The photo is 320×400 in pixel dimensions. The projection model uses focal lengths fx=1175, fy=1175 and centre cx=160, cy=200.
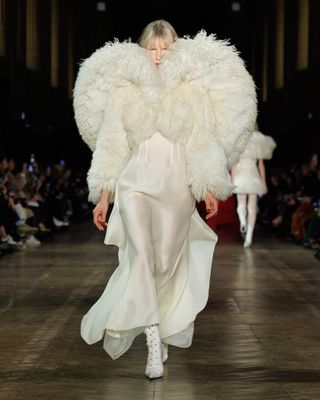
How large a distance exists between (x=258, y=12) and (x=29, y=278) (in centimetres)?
3891

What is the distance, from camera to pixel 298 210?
1762 centimetres

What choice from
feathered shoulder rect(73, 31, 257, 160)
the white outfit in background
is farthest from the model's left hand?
the white outfit in background

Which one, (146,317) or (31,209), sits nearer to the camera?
(146,317)

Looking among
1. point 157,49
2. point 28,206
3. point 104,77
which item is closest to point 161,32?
point 157,49

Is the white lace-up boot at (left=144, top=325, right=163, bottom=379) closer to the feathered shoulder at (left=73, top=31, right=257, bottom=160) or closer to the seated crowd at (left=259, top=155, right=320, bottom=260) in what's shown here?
the feathered shoulder at (left=73, top=31, right=257, bottom=160)

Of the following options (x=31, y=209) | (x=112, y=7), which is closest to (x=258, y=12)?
(x=112, y=7)

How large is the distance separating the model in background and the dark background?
6978 mm

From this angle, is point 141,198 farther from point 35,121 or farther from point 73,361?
point 35,121

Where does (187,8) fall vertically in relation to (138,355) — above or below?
above

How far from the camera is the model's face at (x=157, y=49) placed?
593 centimetres

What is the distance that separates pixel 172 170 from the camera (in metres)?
5.86

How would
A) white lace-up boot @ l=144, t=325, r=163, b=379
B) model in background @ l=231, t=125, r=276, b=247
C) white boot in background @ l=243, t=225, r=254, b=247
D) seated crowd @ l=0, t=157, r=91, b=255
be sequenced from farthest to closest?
model in background @ l=231, t=125, r=276, b=247 → white boot in background @ l=243, t=225, r=254, b=247 → seated crowd @ l=0, t=157, r=91, b=255 → white lace-up boot @ l=144, t=325, r=163, b=379

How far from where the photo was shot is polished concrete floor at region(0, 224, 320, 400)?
5.32 meters

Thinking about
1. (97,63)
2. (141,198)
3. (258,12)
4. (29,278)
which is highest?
(258,12)
